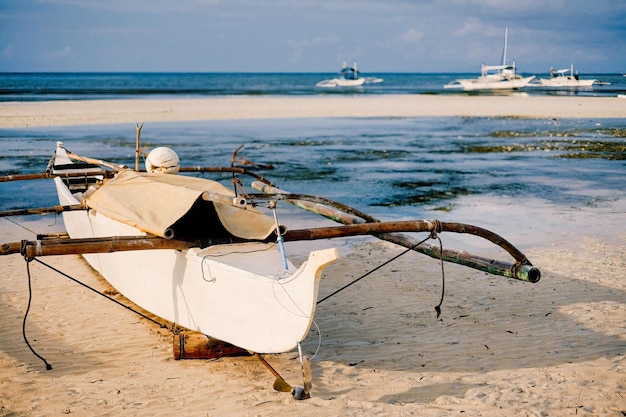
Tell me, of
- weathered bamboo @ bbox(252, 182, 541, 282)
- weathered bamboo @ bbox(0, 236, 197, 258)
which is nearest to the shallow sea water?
Answer: weathered bamboo @ bbox(252, 182, 541, 282)

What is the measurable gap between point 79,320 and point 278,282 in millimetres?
2929

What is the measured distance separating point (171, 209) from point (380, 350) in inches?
93.3

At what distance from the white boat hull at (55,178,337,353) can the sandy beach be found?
37 cm

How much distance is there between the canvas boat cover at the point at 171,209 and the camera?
5961mm

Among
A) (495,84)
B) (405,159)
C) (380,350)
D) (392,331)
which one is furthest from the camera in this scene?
(495,84)

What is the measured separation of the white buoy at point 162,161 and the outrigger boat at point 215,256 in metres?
0.66

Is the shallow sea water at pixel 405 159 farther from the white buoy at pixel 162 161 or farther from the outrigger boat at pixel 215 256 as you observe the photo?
the outrigger boat at pixel 215 256

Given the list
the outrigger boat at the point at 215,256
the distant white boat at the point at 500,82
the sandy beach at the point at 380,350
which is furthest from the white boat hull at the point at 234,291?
the distant white boat at the point at 500,82

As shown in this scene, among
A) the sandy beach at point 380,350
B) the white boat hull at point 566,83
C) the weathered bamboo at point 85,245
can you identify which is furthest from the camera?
the white boat hull at point 566,83

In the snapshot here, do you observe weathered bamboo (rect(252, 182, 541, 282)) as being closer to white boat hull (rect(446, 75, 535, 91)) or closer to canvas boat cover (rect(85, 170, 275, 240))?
canvas boat cover (rect(85, 170, 275, 240))

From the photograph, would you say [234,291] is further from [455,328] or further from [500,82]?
[500,82]

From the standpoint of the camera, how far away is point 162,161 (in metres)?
8.07

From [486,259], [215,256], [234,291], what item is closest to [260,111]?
[486,259]

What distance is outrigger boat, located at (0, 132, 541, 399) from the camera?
506 cm
